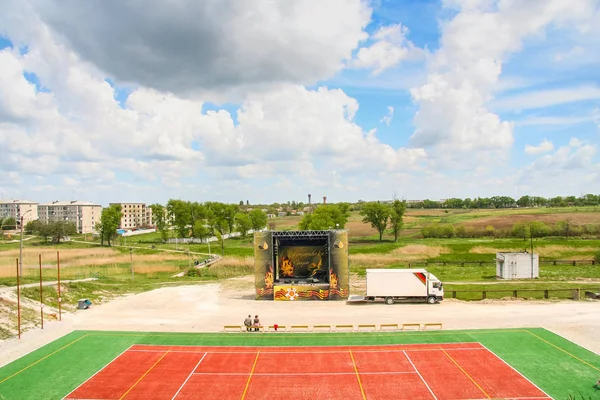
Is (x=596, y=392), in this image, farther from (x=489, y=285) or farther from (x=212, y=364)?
(x=489, y=285)

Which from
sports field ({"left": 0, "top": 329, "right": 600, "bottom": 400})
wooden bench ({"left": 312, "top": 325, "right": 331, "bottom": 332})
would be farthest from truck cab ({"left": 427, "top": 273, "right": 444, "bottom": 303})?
wooden bench ({"left": 312, "top": 325, "right": 331, "bottom": 332})

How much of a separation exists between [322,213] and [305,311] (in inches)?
2612

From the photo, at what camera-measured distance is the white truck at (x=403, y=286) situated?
41.6 m

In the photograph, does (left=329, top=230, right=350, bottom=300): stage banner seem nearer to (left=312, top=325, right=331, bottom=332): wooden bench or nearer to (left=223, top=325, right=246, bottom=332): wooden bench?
(left=312, top=325, right=331, bottom=332): wooden bench

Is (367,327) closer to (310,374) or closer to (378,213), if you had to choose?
(310,374)

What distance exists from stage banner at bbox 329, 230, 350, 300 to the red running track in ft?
49.4

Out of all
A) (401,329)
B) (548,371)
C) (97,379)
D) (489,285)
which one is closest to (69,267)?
(97,379)

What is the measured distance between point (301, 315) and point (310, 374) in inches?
515

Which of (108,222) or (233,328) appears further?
(108,222)

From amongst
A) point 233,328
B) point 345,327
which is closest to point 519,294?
point 345,327

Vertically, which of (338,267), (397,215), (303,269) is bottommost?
(303,269)

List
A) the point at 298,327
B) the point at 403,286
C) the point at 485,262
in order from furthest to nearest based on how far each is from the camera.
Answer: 1. the point at 485,262
2. the point at 403,286
3. the point at 298,327

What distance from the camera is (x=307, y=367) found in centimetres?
2586

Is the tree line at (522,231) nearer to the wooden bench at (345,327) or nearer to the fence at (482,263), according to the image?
the fence at (482,263)
